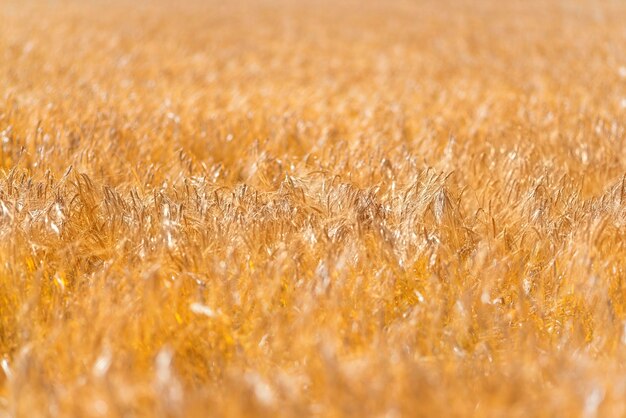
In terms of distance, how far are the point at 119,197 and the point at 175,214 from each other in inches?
7.7

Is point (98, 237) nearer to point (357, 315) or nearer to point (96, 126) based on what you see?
point (357, 315)

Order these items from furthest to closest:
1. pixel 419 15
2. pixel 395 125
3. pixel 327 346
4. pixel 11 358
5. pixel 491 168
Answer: pixel 419 15 < pixel 395 125 < pixel 491 168 < pixel 11 358 < pixel 327 346

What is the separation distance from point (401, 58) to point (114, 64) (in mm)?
2357

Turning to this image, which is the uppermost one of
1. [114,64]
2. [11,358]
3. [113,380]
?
[113,380]

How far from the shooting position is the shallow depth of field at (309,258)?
1258 mm

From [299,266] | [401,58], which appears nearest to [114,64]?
[401,58]

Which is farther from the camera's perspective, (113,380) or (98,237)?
(98,237)

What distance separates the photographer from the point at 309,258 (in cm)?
179

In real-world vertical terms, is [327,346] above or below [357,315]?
above

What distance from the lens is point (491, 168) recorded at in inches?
104

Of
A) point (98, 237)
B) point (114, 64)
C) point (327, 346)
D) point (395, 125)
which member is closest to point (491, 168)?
point (395, 125)

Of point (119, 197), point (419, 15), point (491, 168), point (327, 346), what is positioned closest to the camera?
point (327, 346)

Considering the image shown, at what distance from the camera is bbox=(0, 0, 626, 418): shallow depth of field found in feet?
4.13

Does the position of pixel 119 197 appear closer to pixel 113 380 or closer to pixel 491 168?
pixel 113 380
